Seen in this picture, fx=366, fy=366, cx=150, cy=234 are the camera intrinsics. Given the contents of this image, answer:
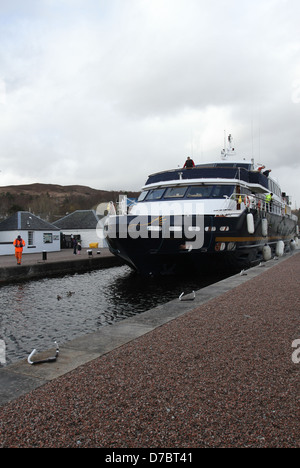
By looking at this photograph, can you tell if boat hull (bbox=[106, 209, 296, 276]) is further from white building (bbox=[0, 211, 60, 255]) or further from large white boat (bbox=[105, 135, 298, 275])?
white building (bbox=[0, 211, 60, 255])

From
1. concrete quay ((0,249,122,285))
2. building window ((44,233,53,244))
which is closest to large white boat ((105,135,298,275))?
concrete quay ((0,249,122,285))

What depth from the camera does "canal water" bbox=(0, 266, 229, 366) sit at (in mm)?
7844

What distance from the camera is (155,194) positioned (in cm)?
1656

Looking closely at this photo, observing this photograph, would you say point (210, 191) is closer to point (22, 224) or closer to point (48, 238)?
point (22, 224)

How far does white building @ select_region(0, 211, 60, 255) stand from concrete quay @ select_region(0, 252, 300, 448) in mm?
25742

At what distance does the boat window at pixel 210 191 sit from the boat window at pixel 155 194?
1.36m

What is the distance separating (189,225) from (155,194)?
12.4 ft

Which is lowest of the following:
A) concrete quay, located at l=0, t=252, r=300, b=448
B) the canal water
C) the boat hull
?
the canal water

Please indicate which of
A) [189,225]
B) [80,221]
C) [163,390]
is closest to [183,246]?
[189,225]

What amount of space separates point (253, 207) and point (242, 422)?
15232 millimetres

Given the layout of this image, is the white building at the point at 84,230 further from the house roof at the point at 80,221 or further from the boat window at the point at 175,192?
the boat window at the point at 175,192

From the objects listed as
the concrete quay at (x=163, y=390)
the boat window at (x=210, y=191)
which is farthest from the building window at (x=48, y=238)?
the concrete quay at (x=163, y=390)

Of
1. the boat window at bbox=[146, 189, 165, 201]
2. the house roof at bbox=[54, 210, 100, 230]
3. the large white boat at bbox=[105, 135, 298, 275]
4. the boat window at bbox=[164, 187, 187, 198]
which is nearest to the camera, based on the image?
the large white boat at bbox=[105, 135, 298, 275]

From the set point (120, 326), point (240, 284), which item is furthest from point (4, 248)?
point (120, 326)
